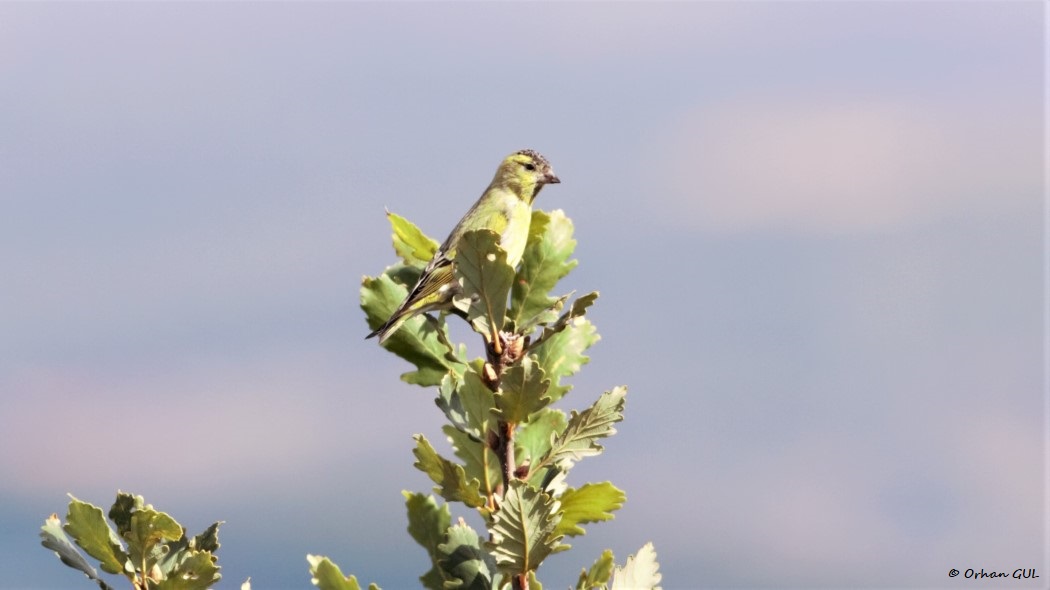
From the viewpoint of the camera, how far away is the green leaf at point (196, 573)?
13.5 ft

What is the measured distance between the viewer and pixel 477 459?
458 cm

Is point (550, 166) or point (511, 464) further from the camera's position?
point (550, 166)

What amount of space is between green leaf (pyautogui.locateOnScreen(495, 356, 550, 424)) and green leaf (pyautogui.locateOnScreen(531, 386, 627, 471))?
0.80 feet

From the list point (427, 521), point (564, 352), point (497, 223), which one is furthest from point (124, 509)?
point (497, 223)

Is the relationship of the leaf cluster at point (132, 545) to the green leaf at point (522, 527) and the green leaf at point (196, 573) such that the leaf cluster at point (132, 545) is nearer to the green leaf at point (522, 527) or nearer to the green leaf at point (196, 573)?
the green leaf at point (196, 573)

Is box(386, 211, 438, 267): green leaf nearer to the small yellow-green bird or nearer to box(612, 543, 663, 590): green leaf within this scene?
the small yellow-green bird

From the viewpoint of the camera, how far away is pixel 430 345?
4.89m

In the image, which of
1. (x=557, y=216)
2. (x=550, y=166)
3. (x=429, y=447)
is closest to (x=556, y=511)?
(x=429, y=447)

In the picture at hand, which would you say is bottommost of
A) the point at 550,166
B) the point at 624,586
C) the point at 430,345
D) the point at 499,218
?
the point at 624,586

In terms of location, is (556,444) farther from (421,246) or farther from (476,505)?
(421,246)

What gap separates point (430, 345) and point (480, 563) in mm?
996

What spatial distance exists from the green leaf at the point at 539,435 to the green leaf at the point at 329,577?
0.88 metres

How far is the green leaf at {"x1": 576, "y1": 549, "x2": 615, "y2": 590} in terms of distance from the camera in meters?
4.41

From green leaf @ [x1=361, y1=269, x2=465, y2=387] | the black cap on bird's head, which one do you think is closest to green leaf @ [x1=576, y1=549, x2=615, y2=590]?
green leaf @ [x1=361, y1=269, x2=465, y2=387]
